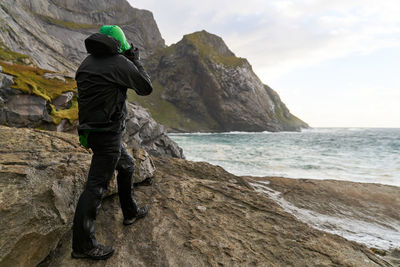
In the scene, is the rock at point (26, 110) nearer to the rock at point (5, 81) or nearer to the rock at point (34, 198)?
the rock at point (5, 81)

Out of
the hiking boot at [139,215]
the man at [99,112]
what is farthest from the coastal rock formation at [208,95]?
the man at [99,112]

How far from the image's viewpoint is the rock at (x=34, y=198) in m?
2.30

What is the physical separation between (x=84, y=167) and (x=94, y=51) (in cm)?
211

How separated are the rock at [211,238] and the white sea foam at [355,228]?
270 cm

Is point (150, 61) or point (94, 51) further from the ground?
point (150, 61)

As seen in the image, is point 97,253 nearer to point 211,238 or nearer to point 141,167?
point 211,238

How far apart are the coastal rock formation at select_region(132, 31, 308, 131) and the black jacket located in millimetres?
92615

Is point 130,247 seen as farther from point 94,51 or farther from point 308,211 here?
point 308,211

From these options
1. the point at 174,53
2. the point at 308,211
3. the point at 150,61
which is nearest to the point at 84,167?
the point at 308,211

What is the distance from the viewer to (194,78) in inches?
4161

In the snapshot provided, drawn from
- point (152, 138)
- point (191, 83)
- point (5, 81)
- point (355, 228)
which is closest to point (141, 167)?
point (355, 228)

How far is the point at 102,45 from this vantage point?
8.39 feet

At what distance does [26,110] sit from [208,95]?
312 ft

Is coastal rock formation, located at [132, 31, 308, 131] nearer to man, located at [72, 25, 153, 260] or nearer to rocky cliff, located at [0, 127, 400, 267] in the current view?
rocky cliff, located at [0, 127, 400, 267]
